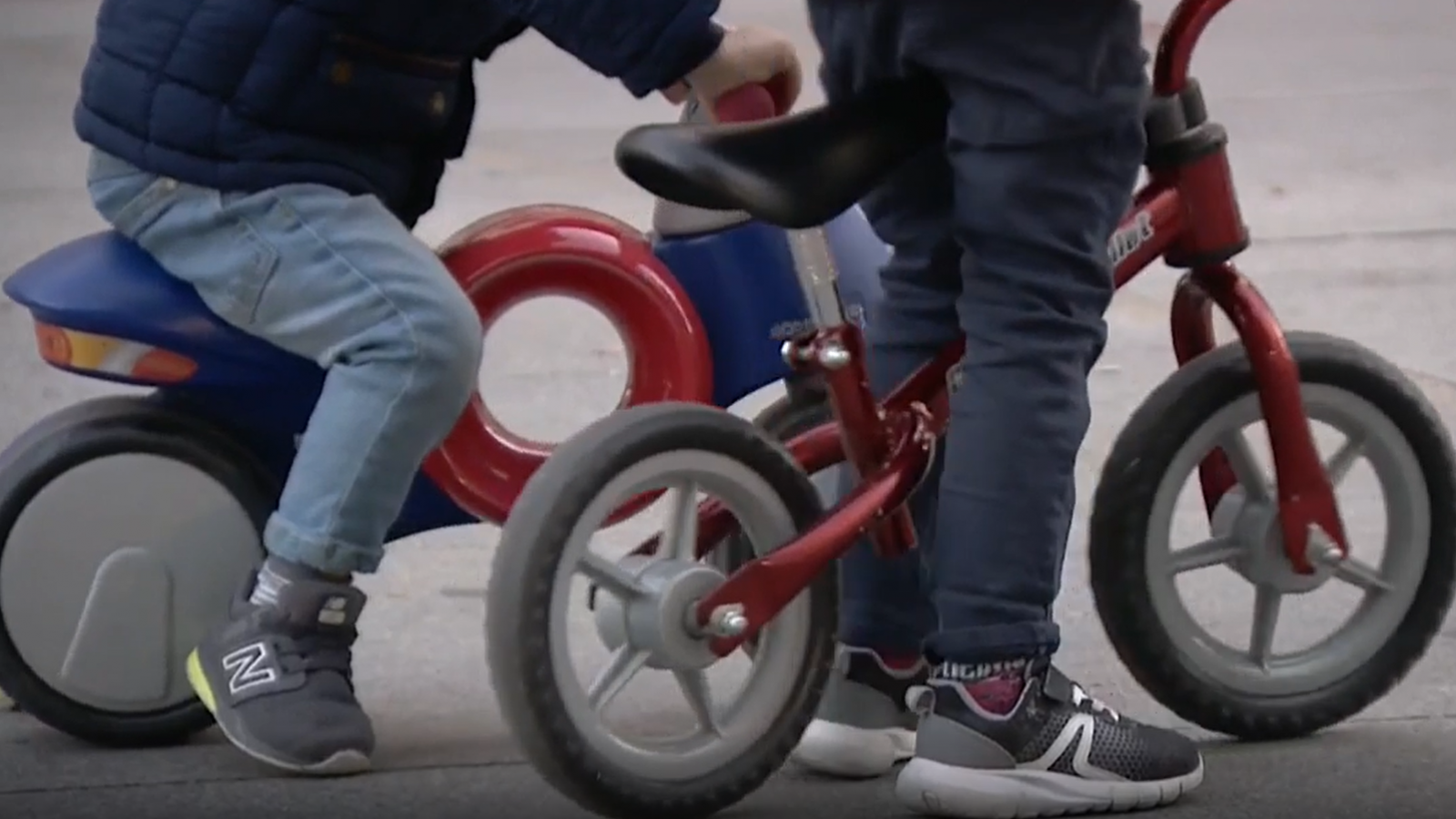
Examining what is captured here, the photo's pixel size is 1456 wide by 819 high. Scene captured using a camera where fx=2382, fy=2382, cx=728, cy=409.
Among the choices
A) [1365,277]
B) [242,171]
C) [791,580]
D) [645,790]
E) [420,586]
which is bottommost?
[1365,277]

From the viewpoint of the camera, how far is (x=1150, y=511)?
2.72 meters

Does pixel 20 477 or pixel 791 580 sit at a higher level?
pixel 791 580

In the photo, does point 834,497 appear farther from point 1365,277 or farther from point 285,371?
point 1365,277

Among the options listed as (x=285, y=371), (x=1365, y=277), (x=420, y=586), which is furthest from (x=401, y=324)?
(x=1365, y=277)

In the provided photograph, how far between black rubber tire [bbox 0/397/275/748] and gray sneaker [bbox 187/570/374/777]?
14cm

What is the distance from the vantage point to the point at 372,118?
2.73 meters

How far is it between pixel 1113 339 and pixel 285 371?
2.65 m

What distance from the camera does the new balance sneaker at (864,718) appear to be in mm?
2725

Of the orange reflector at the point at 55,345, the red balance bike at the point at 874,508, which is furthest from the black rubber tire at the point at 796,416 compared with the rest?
the orange reflector at the point at 55,345

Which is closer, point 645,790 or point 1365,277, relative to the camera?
point 645,790

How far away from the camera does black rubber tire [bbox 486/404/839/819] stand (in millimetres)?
2348

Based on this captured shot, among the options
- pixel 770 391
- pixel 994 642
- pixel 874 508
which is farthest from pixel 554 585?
pixel 770 391

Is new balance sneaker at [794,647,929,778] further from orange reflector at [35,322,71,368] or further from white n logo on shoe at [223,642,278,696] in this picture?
orange reflector at [35,322,71,368]

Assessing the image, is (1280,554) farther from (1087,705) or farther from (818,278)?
(818,278)
